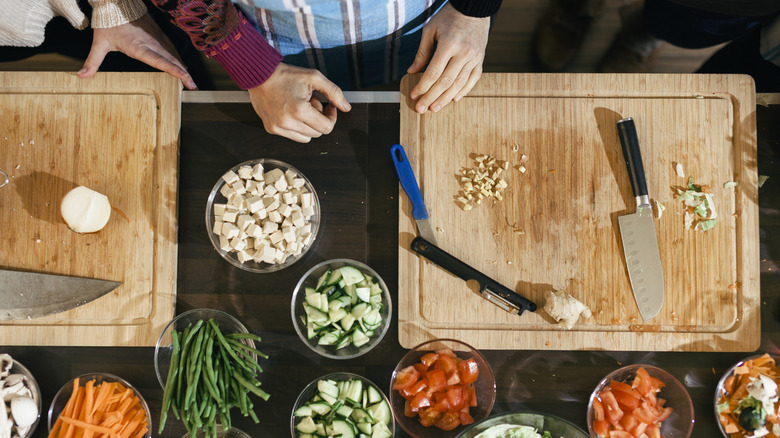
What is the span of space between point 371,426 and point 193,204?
91 cm

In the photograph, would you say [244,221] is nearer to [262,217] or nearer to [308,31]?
[262,217]

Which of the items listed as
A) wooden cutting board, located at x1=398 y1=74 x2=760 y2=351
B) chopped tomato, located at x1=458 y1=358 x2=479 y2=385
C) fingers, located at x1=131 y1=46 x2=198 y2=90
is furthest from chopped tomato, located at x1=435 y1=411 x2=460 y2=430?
fingers, located at x1=131 y1=46 x2=198 y2=90

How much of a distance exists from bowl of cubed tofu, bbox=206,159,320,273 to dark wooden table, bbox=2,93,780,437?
68 mm

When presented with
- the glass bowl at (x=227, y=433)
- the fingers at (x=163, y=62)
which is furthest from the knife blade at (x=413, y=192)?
the glass bowl at (x=227, y=433)

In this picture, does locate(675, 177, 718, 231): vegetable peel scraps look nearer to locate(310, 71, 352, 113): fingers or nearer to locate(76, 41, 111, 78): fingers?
locate(310, 71, 352, 113): fingers

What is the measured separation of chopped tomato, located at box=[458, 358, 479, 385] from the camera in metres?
1.57

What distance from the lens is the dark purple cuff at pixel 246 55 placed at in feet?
4.52

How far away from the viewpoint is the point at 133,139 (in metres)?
1.66

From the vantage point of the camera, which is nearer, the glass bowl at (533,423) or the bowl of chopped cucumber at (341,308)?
the glass bowl at (533,423)

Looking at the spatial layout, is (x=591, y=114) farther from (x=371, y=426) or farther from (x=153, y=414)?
(x=153, y=414)

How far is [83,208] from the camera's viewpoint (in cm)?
154

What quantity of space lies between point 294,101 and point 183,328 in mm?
802

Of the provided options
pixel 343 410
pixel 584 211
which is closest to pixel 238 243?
A: pixel 343 410

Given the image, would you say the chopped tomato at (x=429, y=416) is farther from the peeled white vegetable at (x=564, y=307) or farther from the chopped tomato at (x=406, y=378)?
the peeled white vegetable at (x=564, y=307)
